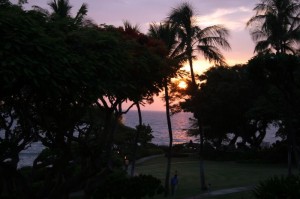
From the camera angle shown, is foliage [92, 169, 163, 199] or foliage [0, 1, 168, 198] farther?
foliage [92, 169, 163, 199]

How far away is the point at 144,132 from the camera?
1817 inches

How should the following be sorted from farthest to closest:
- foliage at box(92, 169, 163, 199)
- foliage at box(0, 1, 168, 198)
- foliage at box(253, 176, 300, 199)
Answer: foliage at box(92, 169, 163, 199), foliage at box(253, 176, 300, 199), foliage at box(0, 1, 168, 198)

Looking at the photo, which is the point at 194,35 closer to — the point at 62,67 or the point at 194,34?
the point at 194,34

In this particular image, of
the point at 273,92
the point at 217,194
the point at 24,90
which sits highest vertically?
the point at 273,92

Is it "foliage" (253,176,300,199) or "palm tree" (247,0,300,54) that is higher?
"palm tree" (247,0,300,54)

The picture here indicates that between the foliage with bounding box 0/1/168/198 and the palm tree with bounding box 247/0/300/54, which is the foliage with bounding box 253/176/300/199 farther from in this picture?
the palm tree with bounding box 247/0/300/54

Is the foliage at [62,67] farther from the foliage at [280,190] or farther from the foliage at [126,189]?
the foliage at [280,190]

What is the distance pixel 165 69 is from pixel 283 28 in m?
21.3

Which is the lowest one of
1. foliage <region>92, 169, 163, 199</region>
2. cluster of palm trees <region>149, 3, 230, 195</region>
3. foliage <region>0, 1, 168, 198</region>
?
foliage <region>92, 169, 163, 199</region>

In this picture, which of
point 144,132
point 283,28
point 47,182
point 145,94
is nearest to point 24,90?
point 47,182

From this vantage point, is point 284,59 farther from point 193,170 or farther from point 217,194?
point 193,170

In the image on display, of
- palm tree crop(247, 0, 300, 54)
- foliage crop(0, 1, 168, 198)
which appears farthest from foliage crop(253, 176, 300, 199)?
palm tree crop(247, 0, 300, 54)

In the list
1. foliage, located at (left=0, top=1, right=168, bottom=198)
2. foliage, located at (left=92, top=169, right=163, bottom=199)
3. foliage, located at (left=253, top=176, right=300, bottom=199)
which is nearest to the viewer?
foliage, located at (left=0, top=1, right=168, bottom=198)

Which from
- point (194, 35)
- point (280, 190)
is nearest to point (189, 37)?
point (194, 35)
